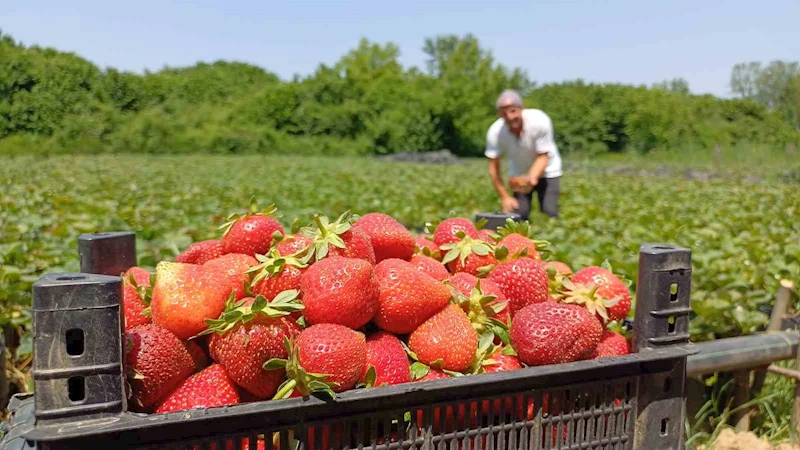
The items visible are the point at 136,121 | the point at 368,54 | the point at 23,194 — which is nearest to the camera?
the point at 23,194

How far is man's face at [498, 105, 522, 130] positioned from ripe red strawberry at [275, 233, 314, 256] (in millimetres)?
3623

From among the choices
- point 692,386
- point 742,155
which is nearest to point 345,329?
point 692,386

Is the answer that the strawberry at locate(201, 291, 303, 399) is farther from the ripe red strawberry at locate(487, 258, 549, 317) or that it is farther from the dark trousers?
the dark trousers

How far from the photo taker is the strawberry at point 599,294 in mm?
1667

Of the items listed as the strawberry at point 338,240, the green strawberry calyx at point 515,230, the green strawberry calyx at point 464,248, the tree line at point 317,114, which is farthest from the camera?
the tree line at point 317,114

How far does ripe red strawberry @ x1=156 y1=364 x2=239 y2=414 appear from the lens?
1.27 meters

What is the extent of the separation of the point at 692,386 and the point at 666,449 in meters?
1.55

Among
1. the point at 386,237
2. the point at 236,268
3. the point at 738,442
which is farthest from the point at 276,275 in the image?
the point at 738,442

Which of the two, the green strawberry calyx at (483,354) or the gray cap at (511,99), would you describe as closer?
the green strawberry calyx at (483,354)

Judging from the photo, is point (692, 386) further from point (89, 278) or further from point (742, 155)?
point (742, 155)

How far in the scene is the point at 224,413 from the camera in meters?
1.08

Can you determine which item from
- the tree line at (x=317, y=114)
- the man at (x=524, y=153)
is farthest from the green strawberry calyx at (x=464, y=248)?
the tree line at (x=317, y=114)

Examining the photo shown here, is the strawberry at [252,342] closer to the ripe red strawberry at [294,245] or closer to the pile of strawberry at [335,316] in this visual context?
the pile of strawberry at [335,316]

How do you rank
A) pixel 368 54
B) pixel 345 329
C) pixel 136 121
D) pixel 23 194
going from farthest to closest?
pixel 368 54 < pixel 136 121 < pixel 23 194 < pixel 345 329
